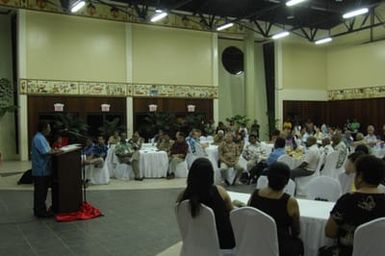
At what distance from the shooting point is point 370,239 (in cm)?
268

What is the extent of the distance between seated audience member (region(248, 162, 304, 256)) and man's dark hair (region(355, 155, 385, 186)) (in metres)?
0.55

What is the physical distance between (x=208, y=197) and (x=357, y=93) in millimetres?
18632

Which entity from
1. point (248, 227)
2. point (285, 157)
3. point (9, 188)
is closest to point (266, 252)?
point (248, 227)

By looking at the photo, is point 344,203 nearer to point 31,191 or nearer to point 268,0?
point 31,191

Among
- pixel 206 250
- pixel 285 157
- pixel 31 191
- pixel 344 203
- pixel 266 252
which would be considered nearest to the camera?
pixel 344 203

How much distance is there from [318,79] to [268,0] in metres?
7.93

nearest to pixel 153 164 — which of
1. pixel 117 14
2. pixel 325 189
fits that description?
pixel 325 189

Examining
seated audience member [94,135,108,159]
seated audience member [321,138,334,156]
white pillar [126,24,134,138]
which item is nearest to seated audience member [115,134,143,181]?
seated audience member [94,135,108,159]

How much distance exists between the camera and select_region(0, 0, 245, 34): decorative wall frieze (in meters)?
15.1

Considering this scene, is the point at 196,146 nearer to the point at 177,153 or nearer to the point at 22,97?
the point at 177,153

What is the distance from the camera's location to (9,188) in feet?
30.4

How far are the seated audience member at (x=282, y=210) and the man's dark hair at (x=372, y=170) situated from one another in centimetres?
55

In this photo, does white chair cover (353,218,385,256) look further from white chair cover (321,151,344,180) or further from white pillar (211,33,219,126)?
white pillar (211,33,219,126)

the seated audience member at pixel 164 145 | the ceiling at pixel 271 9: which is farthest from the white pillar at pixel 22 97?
the seated audience member at pixel 164 145
